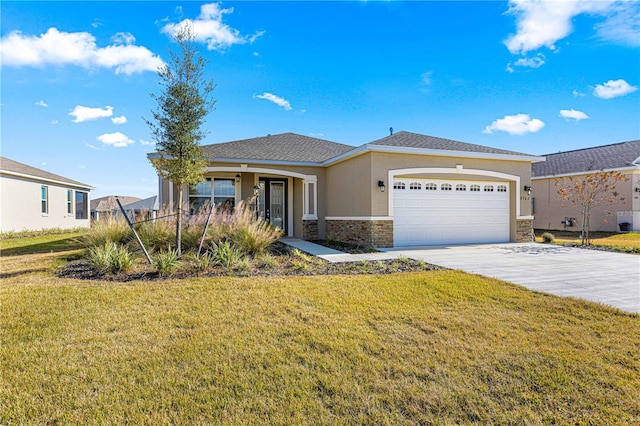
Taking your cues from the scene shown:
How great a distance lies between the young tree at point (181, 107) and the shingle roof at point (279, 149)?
3709 mm

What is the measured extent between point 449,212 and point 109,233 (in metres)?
10.6

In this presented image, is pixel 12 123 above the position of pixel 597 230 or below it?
above

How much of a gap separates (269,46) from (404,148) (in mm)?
5942

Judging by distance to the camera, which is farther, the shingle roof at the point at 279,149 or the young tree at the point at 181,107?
the shingle roof at the point at 279,149

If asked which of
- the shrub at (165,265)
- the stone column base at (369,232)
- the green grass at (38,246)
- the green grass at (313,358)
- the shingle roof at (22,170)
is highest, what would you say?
the shingle roof at (22,170)

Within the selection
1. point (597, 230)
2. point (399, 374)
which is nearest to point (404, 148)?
point (399, 374)

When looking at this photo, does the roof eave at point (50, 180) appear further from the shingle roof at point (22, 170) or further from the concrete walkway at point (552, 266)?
the concrete walkway at point (552, 266)

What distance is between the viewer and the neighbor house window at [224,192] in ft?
42.0

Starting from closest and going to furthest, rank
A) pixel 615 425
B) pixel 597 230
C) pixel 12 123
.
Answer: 1. pixel 615 425
2. pixel 12 123
3. pixel 597 230

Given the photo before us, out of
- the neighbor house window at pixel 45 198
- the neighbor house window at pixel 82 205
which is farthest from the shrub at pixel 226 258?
the neighbor house window at pixel 82 205

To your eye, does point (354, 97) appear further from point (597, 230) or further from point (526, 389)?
point (597, 230)

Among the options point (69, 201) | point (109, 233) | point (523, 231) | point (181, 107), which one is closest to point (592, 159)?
point (523, 231)

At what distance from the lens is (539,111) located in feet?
47.4

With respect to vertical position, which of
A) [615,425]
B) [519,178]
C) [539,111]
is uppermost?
[539,111]
